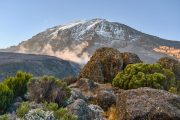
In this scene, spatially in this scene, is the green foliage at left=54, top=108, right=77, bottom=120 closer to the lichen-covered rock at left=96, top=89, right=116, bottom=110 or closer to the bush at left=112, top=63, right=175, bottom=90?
the lichen-covered rock at left=96, top=89, right=116, bottom=110

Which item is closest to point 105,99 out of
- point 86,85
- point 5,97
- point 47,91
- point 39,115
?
point 47,91

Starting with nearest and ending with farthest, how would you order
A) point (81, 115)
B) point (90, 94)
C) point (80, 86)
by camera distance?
1. point (81, 115)
2. point (90, 94)
3. point (80, 86)

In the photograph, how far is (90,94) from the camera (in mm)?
32344

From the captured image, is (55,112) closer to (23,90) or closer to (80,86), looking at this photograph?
(23,90)

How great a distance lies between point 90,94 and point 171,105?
34.0 feet

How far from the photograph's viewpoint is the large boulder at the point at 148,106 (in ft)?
72.1

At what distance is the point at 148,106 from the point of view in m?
22.3

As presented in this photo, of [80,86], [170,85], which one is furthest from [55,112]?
[170,85]

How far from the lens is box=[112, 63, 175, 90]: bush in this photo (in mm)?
35906

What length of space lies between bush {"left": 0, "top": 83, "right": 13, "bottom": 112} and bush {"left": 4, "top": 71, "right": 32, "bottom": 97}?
6.80 feet

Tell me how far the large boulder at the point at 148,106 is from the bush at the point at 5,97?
19.4 ft

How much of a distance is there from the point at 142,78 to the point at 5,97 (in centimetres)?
1456

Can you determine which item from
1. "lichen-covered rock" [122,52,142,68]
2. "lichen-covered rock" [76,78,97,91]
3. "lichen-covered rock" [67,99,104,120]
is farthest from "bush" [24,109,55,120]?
"lichen-covered rock" [122,52,142,68]

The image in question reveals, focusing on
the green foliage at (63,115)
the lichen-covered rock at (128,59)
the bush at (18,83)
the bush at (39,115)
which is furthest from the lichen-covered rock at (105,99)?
the lichen-covered rock at (128,59)
